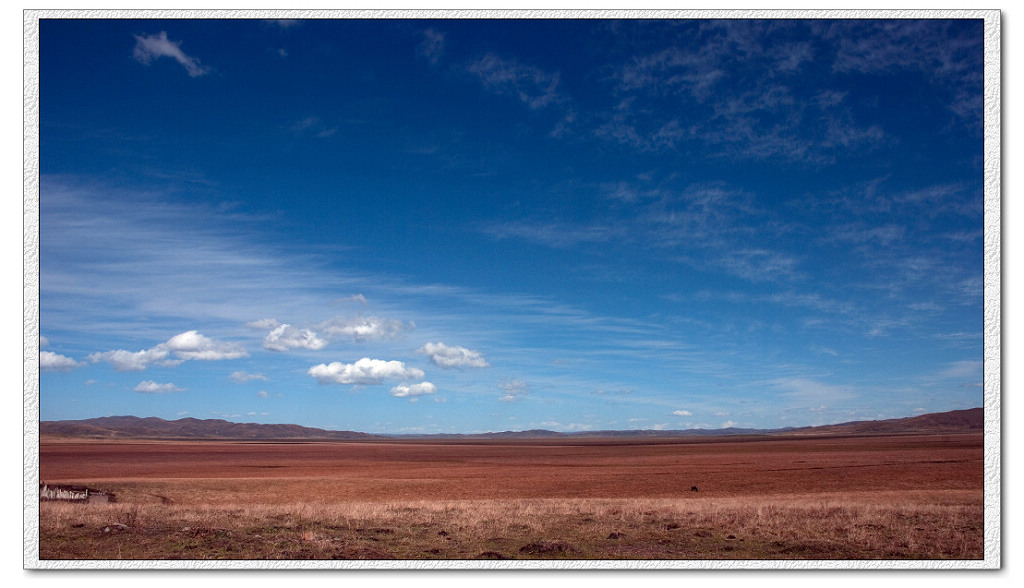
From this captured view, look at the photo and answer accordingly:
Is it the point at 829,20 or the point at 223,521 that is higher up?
the point at 829,20

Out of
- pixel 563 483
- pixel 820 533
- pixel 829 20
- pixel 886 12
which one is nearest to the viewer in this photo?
pixel 886 12

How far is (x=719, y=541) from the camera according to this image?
41.9 feet

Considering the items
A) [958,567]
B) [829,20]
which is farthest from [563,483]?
[829,20]

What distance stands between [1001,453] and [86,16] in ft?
59.0

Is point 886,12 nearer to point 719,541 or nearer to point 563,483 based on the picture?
point 719,541

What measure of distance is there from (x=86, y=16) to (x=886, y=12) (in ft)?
47.7

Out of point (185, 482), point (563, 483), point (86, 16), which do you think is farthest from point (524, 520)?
point (563, 483)

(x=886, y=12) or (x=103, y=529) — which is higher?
(x=886, y=12)

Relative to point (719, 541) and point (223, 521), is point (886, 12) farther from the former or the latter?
point (223, 521)

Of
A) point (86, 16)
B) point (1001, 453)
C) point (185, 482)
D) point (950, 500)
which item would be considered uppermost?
point (86, 16)

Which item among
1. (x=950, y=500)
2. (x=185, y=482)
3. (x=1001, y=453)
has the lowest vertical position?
(x=185, y=482)

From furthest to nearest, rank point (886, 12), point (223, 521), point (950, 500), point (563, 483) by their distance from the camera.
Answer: point (563, 483), point (950, 500), point (223, 521), point (886, 12)

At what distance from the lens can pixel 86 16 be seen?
1145cm
